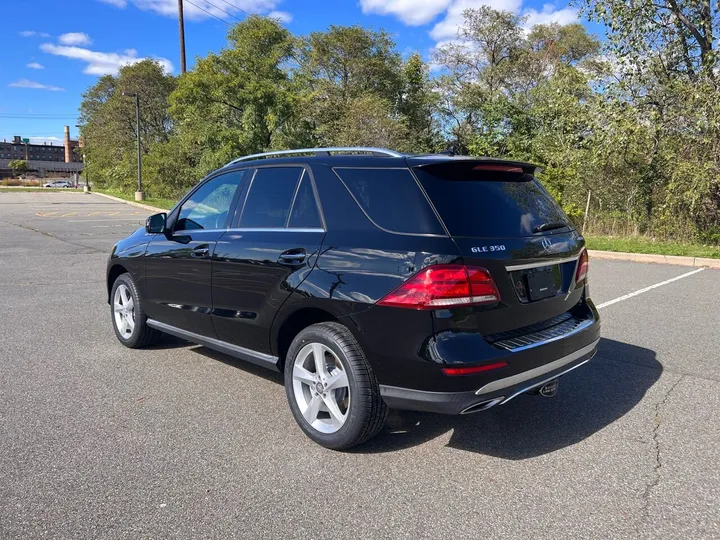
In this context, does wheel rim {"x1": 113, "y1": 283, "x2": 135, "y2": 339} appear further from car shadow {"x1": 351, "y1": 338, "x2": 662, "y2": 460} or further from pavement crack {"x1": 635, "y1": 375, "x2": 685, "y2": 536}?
pavement crack {"x1": 635, "y1": 375, "x2": 685, "y2": 536}

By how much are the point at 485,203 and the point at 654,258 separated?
10120 millimetres

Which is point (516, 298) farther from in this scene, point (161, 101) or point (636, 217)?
point (161, 101)

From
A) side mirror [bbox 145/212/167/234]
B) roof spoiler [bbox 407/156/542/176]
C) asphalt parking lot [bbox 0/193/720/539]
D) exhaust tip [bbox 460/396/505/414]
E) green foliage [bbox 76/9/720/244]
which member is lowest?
asphalt parking lot [bbox 0/193/720/539]

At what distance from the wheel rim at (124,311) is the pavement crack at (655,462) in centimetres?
440

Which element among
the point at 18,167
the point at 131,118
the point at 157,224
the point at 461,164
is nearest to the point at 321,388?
the point at 461,164

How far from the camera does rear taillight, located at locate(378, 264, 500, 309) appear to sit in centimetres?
289

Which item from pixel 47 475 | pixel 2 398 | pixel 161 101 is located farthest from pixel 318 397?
pixel 161 101

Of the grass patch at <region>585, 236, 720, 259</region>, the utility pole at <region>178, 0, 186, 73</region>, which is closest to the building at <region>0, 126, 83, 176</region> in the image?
the utility pole at <region>178, 0, 186, 73</region>

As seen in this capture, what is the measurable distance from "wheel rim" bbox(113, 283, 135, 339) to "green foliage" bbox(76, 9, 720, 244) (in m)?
12.8

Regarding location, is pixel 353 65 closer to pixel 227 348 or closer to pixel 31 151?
pixel 227 348

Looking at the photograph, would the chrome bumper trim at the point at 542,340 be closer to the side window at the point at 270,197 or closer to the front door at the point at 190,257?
the side window at the point at 270,197

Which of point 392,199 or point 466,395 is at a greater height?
point 392,199

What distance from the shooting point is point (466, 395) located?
290cm

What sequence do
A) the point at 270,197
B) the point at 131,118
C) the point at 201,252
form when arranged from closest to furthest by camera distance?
the point at 270,197
the point at 201,252
the point at 131,118
